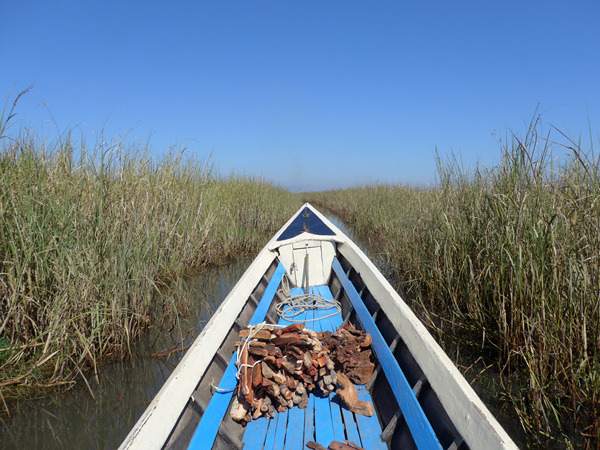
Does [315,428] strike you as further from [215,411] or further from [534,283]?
[534,283]

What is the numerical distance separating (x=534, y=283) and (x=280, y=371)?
6.25ft

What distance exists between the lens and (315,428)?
192 cm

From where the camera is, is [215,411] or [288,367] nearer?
[215,411]

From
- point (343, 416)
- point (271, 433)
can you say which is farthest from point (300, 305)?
point (271, 433)

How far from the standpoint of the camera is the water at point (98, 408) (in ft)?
7.45

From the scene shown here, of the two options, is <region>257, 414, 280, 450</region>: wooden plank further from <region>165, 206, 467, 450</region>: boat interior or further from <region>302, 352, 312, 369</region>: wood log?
<region>302, 352, 312, 369</region>: wood log

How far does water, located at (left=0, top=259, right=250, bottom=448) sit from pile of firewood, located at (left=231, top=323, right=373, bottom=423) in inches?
43.0

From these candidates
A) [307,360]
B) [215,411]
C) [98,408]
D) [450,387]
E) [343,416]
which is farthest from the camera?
[98,408]

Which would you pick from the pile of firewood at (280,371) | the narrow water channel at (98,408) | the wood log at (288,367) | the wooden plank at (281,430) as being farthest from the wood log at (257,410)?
the narrow water channel at (98,408)

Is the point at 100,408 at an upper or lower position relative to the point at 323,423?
lower

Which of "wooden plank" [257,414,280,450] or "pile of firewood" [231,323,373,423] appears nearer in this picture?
"wooden plank" [257,414,280,450]

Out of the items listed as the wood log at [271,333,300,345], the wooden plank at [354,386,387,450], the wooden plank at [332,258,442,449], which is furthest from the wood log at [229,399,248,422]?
the wooden plank at [332,258,442,449]

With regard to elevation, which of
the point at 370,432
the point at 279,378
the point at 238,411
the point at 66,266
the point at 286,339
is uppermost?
the point at 66,266

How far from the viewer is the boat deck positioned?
1.82 m
